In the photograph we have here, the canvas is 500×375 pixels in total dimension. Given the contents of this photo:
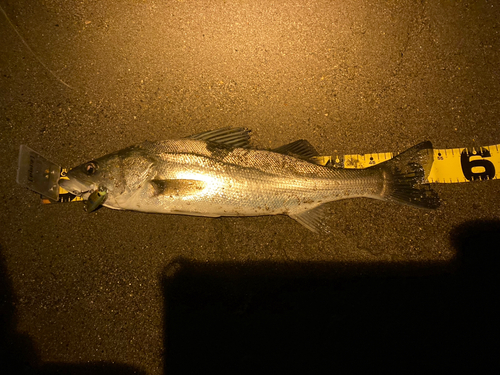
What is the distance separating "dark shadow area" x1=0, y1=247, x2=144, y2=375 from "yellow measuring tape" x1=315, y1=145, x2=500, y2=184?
9.85 feet

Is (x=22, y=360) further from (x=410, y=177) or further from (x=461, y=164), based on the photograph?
(x=461, y=164)

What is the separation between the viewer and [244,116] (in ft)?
9.14

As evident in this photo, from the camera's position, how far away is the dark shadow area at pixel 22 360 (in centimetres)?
247

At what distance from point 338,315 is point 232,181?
1664 millimetres

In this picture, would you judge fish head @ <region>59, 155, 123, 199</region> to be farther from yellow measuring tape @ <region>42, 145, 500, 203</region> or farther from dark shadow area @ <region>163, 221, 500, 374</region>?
dark shadow area @ <region>163, 221, 500, 374</region>

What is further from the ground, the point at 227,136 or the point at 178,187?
the point at 227,136

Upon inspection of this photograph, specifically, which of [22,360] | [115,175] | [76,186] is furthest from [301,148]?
[22,360]

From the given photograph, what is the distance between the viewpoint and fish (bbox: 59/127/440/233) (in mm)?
2268

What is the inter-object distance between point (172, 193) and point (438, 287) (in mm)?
2708

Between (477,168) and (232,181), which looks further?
(477,168)

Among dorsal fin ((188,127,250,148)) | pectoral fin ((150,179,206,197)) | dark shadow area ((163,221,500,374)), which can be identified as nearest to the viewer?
pectoral fin ((150,179,206,197))

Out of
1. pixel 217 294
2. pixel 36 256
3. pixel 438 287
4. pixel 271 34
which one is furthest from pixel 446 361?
pixel 36 256

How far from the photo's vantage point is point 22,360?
2.51 m

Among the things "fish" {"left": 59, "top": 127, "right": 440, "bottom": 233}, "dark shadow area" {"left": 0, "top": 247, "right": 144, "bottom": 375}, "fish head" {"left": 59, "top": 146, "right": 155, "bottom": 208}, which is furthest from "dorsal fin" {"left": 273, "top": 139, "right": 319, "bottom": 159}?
"dark shadow area" {"left": 0, "top": 247, "right": 144, "bottom": 375}
